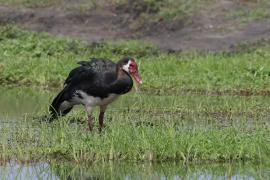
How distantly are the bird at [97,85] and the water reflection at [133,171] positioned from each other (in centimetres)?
210

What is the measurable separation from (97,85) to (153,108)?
2.02 m

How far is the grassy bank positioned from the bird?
26cm

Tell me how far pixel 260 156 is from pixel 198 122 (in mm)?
2267

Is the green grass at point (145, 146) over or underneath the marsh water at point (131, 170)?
over

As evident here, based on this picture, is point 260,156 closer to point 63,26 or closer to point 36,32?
point 36,32

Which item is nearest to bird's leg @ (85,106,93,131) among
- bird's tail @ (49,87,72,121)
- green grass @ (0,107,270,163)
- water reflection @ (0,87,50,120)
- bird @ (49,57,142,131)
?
bird @ (49,57,142,131)

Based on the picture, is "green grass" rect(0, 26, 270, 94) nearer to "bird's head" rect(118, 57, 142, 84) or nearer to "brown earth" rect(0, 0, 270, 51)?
"brown earth" rect(0, 0, 270, 51)

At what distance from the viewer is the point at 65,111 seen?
12.4m

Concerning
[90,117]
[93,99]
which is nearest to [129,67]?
[93,99]

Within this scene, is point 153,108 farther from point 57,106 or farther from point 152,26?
point 152,26

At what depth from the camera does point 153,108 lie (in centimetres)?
1339

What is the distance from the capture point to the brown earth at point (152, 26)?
2195 cm

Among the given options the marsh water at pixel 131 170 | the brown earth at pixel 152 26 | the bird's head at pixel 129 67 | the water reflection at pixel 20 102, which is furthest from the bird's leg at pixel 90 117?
the brown earth at pixel 152 26

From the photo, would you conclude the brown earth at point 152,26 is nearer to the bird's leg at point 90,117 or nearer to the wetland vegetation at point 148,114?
the wetland vegetation at point 148,114
